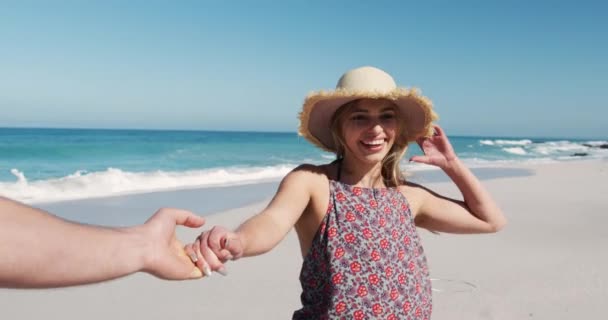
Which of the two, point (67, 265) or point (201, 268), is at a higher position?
point (67, 265)

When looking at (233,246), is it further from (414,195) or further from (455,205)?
(455,205)

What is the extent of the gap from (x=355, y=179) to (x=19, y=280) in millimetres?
1606

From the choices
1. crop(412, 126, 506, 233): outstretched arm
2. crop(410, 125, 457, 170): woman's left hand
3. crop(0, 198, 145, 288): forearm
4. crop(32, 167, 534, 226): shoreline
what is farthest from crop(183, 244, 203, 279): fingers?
crop(32, 167, 534, 226): shoreline

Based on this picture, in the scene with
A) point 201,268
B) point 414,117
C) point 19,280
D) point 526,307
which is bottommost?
point 526,307

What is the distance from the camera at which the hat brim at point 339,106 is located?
240 centimetres

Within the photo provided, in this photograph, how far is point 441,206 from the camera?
2684mm

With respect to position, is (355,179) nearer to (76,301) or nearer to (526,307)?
(526,307)

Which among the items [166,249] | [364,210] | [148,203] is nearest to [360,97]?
[364,210]

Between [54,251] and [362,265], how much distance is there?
131cm

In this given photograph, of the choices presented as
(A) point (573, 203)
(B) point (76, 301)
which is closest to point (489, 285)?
(B) point (76, 301)

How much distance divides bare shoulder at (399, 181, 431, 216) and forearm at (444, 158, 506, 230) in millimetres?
205

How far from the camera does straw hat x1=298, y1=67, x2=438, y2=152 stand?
238 cm

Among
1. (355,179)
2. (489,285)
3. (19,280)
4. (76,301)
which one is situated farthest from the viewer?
(489,285)

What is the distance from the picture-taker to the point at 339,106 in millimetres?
2543
